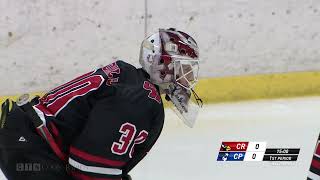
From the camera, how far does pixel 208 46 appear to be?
370 centimetres

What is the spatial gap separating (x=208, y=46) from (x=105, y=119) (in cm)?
245

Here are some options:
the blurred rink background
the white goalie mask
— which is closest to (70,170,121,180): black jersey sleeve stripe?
the white goalie mask

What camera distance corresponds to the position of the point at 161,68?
1.55m

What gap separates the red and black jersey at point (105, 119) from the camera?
1.32 m

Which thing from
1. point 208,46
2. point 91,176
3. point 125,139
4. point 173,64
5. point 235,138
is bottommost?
point 235,138

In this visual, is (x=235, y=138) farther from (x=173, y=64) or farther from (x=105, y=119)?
(x=105, y=119)

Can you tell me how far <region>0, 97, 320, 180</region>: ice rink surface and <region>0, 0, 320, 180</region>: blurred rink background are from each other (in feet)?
0.06
